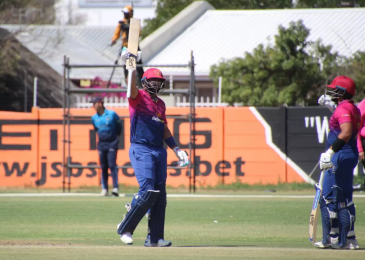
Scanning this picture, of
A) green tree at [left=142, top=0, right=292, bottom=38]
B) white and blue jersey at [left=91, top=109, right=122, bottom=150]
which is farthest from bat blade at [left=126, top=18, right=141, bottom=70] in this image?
green tree at [left=142, top=0, right=292, bottom=38]

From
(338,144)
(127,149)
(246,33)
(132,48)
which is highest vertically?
(246,33)

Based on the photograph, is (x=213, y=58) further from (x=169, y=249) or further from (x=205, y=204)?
(x=169, y=249)

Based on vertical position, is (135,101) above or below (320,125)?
above

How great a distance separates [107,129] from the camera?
15.4m

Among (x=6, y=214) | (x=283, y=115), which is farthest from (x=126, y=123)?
(x=6, y=214)

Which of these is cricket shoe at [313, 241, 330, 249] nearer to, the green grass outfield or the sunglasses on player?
the green grass outfield

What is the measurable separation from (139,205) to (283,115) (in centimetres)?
1086

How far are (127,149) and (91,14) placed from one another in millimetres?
42517

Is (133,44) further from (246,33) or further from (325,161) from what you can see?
(246,33)

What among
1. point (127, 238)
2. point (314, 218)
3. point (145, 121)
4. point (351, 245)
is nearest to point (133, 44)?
point (145, 121)

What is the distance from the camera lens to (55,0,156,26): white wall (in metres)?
52.9

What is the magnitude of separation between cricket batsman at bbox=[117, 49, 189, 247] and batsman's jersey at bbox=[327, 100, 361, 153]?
179 cm

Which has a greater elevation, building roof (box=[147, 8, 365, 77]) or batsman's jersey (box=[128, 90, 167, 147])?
building roof (box=[147, 8, 365, 77])

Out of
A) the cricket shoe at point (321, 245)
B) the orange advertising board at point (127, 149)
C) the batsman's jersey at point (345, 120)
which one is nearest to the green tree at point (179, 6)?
the orange advertising board at point (127, 149)
